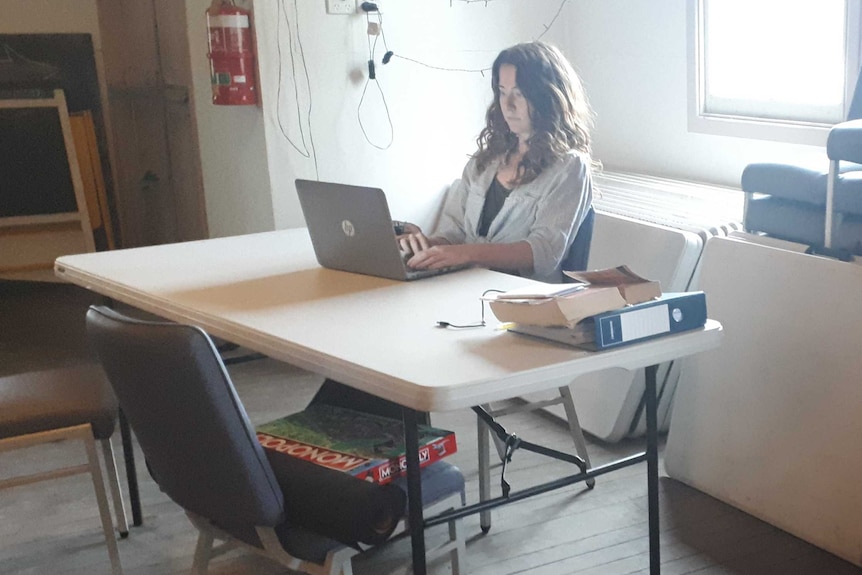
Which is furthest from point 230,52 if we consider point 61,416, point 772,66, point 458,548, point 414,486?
point 414,486

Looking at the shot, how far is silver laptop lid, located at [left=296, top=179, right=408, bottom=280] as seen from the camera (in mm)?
2211

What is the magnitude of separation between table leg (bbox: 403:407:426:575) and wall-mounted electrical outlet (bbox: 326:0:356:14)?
243cm

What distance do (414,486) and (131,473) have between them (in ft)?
4.39

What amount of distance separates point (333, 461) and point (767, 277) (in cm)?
132

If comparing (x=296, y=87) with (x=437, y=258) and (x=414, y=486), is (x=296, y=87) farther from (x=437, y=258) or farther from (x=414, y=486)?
(x=414, y=486)

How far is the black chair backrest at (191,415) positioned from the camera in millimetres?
1594

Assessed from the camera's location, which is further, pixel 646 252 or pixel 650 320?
pixel 646 252

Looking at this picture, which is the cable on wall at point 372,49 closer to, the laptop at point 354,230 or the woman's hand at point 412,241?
the woman's hand at point 412,241

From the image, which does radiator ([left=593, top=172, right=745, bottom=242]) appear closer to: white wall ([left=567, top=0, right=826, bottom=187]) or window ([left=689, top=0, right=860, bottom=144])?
white wall ([left=567, top=0, right=826, bottom=187])

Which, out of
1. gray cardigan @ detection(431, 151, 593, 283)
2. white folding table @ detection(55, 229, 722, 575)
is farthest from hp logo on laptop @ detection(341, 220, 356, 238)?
gray cardigan @ detection(431, 151, 593, 283)

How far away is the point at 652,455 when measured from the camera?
199cm

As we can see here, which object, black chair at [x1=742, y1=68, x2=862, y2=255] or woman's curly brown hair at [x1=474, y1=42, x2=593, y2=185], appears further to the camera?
woman's curly brown hair at [x1=474, y1=42, x2=593, y2=185]

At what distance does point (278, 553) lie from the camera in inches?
70.1

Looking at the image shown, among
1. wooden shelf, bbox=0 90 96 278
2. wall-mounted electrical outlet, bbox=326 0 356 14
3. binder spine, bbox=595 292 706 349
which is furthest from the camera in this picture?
Result: wooden shelf, bbox=0 90 96 278
